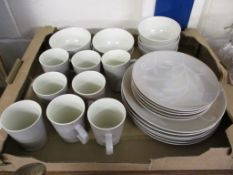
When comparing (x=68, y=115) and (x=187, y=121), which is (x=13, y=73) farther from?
(x=187, y=121)

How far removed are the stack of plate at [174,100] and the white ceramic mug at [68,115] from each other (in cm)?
10

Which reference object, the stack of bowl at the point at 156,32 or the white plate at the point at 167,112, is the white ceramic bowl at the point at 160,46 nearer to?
the stack of bowl at the point at 156,32

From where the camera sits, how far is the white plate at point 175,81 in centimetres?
46

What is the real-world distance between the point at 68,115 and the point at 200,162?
0.28m


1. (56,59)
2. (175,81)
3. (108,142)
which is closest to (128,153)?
(108,142)

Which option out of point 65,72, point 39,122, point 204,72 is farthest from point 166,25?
point 39,122

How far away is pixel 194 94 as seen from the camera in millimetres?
479

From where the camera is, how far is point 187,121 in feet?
1.51

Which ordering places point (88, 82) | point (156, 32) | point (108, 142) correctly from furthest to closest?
point (156, 32)
point (88, 82)
point (108, 142)

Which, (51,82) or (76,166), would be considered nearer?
(76,166)

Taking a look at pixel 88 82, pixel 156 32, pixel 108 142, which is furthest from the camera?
pixel 156 32

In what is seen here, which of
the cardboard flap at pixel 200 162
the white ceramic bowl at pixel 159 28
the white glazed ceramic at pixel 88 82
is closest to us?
the cardboard flap at pixel 200 162

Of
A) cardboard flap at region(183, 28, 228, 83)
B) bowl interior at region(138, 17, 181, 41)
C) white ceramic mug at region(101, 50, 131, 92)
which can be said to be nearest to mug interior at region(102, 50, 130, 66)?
white ceramic mug at region(101, 50, 131, 92)

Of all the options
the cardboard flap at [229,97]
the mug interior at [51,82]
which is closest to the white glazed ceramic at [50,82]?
the mug interior at [51,82]
